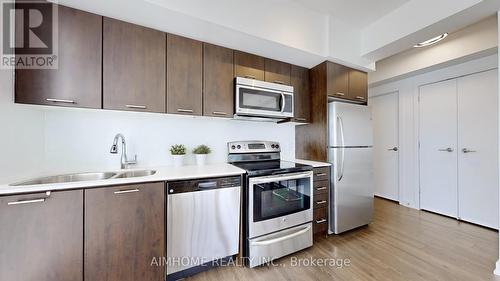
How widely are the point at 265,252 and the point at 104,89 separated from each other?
2055 millimetres

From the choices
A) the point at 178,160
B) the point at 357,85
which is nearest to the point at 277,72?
the point at 357,85

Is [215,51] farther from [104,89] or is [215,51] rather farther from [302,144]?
[302,144]

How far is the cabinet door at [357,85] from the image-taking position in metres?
2.65

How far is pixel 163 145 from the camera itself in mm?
2117

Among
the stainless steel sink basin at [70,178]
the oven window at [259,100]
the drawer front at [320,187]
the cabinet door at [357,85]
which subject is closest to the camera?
the stainless steel sink basin at [70,178]

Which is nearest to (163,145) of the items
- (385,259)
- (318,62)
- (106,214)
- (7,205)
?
(106,214)

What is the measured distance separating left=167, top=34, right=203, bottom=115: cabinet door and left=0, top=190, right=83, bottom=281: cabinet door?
1047 millimetres

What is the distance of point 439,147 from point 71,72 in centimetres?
482

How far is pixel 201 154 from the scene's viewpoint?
2.19 metres

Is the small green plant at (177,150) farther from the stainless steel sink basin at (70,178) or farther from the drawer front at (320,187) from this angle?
the drawer front at (320,187)

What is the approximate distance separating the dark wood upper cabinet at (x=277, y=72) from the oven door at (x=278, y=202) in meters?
1.22

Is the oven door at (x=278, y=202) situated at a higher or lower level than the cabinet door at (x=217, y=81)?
lower

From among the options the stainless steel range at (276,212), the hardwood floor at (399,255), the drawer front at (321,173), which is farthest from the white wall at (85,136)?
the hardwood floor at (399,255)

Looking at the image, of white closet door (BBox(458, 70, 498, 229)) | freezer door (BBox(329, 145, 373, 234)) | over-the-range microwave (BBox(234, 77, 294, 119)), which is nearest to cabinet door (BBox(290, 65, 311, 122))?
over-the-range microwave (BBox(234, 77, 294, 119))
